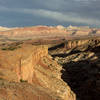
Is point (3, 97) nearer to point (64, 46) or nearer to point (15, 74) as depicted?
point (15, 74)

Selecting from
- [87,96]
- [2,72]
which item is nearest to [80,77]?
[87,96]

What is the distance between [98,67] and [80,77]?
3.82m

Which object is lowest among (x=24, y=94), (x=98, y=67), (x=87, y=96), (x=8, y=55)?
(x=87, y=96)

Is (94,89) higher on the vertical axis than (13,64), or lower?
lower

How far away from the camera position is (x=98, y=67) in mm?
33938

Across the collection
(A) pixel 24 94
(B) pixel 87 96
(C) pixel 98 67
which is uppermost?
(A) pixel 24 94

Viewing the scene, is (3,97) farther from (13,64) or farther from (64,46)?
(64,46)

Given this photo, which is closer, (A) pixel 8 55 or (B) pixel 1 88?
(B) pixel 1 88

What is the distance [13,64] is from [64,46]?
7014cm

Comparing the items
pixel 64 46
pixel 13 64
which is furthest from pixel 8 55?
pixel 64 46

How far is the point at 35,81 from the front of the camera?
77.0 feet

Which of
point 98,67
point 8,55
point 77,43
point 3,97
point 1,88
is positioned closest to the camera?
point 3,97

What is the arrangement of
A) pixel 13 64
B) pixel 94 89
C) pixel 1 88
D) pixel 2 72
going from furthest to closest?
1. pixel 94 89
2. pixel 13 64
3. pixel 2 72
4. pixel 1 88

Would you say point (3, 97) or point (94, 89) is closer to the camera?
Answer: point (3, 97)
